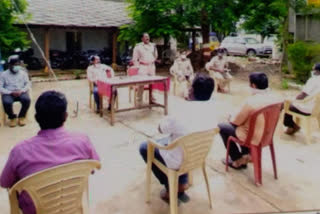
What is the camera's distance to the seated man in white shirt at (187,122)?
307 centimetres

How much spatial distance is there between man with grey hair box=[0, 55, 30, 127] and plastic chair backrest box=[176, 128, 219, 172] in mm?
4065

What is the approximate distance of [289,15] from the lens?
11.5m

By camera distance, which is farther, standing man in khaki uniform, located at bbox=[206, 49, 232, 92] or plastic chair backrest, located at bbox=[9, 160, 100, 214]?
standing man in khaki uniform, located at bbox=[206, 49, 232, 92]

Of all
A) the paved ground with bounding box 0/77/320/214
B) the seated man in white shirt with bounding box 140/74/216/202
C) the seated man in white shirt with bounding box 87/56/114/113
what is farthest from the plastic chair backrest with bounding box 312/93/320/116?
the seated man in white shirt with bounding box 87/56/114/113

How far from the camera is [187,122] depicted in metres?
3.09

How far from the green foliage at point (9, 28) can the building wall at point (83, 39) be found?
525 cm

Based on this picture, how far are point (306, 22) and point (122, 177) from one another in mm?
9013

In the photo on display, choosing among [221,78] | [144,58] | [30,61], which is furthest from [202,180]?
[30,61]

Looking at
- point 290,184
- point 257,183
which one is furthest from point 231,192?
point 290,184

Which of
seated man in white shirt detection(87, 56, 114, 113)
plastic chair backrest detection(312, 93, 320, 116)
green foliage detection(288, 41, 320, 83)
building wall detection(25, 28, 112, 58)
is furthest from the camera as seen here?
building wall detection(25, 28, 112, 58)

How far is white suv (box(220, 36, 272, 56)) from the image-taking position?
21.6 meters

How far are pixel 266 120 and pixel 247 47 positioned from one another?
18.9m

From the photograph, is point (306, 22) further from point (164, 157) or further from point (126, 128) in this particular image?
point (164, 157)

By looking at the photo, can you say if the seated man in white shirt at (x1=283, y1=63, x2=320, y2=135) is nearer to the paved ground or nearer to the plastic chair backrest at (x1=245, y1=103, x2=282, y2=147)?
the paved ground
